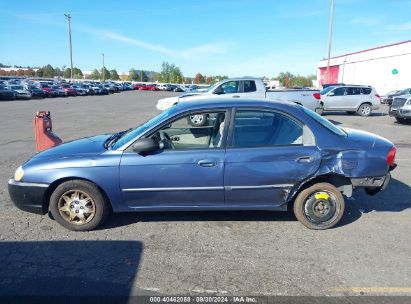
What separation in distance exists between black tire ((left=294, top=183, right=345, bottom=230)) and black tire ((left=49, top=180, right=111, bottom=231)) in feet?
8.01

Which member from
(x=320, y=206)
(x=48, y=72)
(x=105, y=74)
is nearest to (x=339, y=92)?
(x=320, y=206)

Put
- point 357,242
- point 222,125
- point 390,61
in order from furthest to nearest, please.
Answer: point 390,61
point 222,125
point 357,242

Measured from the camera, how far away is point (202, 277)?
10.8ft

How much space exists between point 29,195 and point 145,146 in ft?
5.12

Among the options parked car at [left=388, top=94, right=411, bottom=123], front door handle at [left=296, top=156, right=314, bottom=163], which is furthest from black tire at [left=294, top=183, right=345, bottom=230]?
parked car at [left=388, top=94, right=411, bottom=123]

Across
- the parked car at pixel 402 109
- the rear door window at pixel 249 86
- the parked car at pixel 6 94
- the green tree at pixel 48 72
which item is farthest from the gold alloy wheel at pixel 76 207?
the green tree at pixel 48 72

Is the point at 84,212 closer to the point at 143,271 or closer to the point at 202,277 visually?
the point at 143,271

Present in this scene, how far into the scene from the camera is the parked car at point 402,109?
49.6ft

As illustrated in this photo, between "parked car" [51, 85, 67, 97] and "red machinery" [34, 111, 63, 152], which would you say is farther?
"parked car" [51, 85, 67, 97]

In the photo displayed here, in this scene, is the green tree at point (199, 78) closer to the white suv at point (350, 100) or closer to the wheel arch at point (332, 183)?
the white suv at point (350, 100)

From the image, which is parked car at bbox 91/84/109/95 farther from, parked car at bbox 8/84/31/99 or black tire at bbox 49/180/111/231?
black tire at bbox 49/180/111/231

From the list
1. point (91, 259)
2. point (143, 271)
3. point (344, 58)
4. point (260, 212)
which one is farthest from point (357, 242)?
point (344, 58)

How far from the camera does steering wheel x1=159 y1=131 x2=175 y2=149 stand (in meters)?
4.27

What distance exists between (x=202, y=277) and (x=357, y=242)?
1934mm
